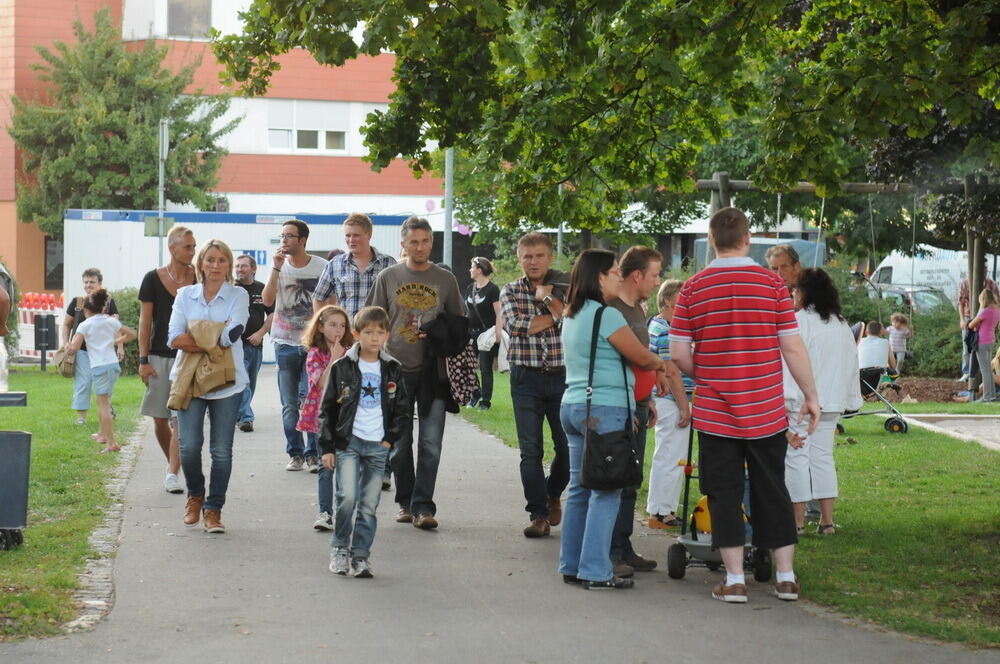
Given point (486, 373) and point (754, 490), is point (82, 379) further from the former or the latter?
point (754, 490)

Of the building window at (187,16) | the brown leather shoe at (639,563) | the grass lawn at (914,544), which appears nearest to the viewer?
the grass lawn at (914,544)

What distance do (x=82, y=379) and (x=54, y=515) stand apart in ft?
18.8

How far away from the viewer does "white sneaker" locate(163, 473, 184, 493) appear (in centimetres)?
1038

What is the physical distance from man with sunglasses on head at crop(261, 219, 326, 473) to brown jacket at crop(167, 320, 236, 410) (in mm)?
2829

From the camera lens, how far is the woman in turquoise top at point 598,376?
23.3 ft

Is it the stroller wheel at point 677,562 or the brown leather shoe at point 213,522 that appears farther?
the brown leather shoe at point 213,522

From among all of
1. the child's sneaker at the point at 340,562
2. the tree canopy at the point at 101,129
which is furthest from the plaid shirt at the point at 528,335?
the tree canopy at the point at 101,129

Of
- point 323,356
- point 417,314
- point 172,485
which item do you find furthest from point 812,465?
point 172,485

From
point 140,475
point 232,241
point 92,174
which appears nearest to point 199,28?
point 92,174

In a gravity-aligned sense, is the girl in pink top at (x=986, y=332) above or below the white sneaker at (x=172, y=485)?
above

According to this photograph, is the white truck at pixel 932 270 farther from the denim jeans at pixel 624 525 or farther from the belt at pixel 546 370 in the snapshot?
the denim jeans at pixel 624 525

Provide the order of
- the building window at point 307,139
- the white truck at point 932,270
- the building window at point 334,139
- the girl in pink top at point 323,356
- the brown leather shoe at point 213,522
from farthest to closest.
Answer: the building window at point 334,139 → the building window at point 307,139 → the white truck at point 932,270 → the brown leather shoe at point 213,522 → the girl in pink top at point 323,356

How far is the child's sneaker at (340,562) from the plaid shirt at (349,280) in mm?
2725

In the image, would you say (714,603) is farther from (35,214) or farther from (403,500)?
(35,214)
